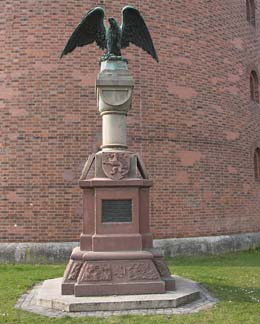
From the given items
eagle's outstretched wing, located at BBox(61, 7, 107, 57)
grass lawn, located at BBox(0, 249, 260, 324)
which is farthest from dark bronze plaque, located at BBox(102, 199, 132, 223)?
eagle's outstretched wing, located at BBox(61, 7, 107, 57)

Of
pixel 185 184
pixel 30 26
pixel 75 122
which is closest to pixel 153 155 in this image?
pixel 185 184

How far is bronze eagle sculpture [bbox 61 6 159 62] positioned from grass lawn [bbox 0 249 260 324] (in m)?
3.99

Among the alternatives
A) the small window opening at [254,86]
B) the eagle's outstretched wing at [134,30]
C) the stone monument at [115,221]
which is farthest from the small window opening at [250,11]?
the stone monument at [115,221]

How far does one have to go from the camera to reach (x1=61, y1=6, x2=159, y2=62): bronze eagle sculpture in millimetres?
7180

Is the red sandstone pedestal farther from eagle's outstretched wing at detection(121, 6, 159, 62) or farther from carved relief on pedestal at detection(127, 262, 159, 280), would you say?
eagle's outstretched wing at detection(121, 6, 159, 62)

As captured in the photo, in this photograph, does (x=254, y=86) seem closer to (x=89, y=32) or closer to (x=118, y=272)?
(x=89, y=32)

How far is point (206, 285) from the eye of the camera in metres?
Result: 7.44

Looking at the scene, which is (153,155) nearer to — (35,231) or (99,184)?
(35,231)

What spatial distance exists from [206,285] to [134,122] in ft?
15.7

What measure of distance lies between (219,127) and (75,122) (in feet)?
13.5

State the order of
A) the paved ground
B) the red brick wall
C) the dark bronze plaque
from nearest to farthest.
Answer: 1. the paved ground
2. the dark bronze plaque
3. the red brick wall

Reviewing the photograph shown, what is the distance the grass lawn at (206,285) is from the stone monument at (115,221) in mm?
882

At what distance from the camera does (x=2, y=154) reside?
34.2 ft

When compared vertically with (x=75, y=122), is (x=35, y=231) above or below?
below
